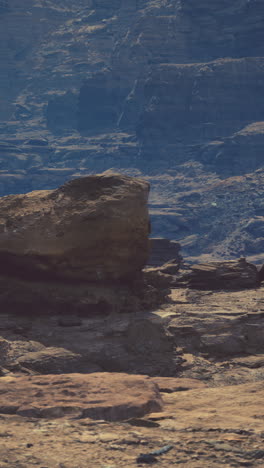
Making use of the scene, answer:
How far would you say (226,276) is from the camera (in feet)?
63.1

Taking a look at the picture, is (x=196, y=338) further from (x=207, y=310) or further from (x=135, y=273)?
(x=135, y=273)

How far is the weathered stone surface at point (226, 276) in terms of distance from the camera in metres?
18.9

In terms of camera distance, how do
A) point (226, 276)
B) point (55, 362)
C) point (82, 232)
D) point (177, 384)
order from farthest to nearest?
point (226, 276) → point (82, 232) → point (55, 362) → point (177, 384)

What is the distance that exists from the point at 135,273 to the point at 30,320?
9.64 feet

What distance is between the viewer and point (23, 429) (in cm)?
802

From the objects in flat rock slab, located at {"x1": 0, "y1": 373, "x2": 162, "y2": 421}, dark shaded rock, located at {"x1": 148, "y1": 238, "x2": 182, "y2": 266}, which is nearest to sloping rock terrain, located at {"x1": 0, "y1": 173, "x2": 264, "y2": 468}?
flat rock slab, located at {"x1": 0, "y1": 373, "x2": 162, "y2": 421}

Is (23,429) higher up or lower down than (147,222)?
lower down

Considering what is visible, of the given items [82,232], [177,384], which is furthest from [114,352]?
[82,232]

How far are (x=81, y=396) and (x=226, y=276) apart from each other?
420 inches

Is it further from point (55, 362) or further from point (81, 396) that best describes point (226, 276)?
point (81, 396)

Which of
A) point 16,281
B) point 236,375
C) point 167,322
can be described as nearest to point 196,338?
point 167,322

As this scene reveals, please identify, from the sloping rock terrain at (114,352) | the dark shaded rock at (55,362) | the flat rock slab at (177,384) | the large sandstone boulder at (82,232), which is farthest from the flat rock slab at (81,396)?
the large sandstone boulder at (82,232)

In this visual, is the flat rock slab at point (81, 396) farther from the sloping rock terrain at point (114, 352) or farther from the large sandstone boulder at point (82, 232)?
the large sandstone boulder at point (82, 232)

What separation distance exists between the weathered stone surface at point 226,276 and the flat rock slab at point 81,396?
9159mm
